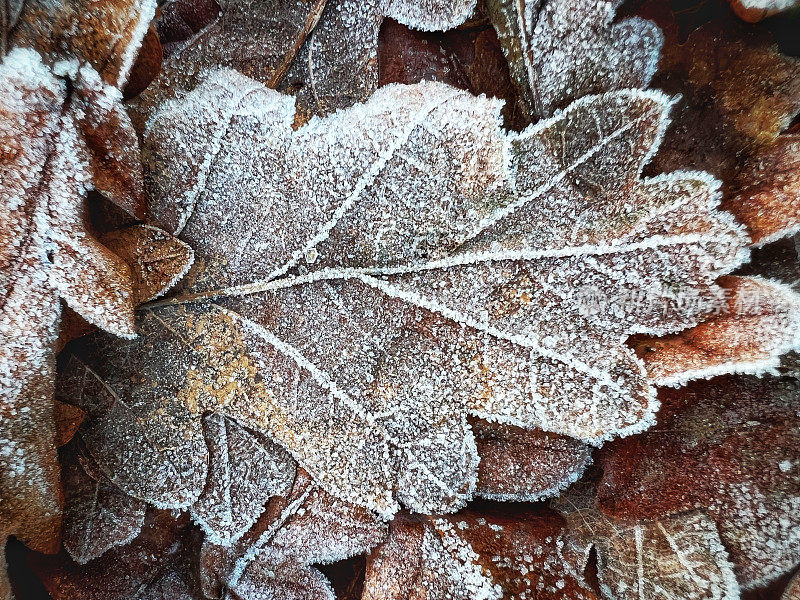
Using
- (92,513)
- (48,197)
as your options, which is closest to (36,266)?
(48,197)

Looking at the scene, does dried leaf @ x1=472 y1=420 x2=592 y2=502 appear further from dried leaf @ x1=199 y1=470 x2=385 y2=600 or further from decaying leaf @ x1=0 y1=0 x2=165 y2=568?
decaying leaf @ x1=0 y1=0 x2=165 y2=568

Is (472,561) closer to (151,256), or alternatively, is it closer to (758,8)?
(151,256)

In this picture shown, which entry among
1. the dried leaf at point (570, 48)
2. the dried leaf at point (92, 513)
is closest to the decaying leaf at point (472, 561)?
the dried leaf at point (92, 513)

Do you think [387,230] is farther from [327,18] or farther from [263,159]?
[327,18]

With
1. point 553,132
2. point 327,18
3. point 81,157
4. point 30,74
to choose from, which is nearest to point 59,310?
point 81,157

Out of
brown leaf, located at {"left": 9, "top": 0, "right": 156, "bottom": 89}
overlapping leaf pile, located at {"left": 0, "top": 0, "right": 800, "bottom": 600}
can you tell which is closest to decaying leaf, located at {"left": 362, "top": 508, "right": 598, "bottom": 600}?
overlapping leaf pile, located at {"left": 0, "top": 0, "right": 800, "bottom": 600}
